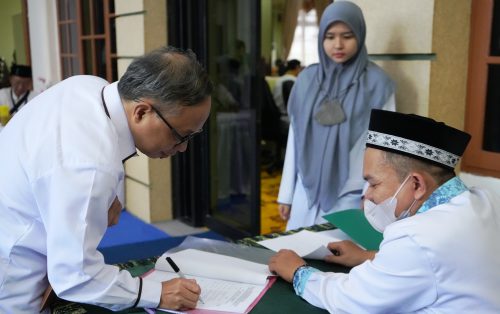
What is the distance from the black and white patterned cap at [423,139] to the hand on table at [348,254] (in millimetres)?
435

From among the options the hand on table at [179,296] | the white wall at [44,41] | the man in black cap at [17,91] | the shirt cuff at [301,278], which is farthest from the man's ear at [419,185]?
the white wall at [44,41]

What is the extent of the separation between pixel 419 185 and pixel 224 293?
1.81 ft

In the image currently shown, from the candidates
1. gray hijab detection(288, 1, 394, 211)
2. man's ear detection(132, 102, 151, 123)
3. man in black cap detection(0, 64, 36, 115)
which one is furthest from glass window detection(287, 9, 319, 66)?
man's ear detection(132, 102, 151, 123)

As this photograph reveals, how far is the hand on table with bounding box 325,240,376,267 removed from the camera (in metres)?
1.49

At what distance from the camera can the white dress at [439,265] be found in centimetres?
104

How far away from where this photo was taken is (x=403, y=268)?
107 centimetres

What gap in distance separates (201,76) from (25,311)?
71 centimetres

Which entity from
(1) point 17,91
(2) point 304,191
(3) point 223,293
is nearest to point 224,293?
(3) point 223,293

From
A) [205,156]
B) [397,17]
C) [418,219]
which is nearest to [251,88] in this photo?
[205,156]

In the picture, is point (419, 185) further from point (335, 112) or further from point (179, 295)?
point (335, 112)

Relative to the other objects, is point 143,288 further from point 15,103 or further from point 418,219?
point 15,103

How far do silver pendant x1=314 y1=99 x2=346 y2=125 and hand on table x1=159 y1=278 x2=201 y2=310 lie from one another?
1.15m

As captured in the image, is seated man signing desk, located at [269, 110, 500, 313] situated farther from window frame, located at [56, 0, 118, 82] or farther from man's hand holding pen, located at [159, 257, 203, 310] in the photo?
window frame, located at [56, 0, 118, 82]

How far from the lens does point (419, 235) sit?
1057 mm
